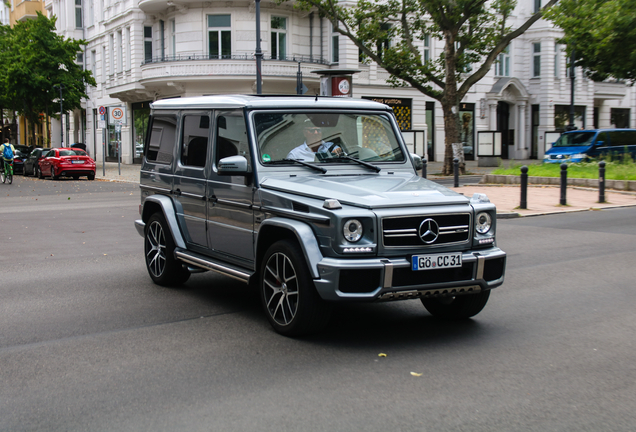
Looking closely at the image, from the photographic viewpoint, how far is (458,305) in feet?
19.2

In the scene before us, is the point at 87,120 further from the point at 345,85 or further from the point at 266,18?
the point at 345,85

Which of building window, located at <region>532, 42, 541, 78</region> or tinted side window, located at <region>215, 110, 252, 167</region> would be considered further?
building window, located at <region>532, 42, 541, 78</region>

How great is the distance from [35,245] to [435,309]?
7.17m

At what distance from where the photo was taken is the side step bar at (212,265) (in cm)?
593

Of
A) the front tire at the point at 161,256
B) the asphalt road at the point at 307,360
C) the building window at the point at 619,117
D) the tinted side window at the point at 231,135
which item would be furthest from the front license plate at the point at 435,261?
the building window at the point at 619,117

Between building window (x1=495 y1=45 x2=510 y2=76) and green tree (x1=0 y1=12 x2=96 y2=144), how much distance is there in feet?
84.4

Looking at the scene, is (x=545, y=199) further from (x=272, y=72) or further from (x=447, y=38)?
(x=272, y=72)

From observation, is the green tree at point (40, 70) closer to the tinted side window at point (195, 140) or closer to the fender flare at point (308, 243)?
the tinted side window at point (195, 140)

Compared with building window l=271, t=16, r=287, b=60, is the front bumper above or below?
below

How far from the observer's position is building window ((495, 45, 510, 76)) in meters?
45.2

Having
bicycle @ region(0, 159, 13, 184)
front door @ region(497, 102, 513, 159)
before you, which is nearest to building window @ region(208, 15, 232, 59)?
bicycle @ region(0, 159, 13, 184)

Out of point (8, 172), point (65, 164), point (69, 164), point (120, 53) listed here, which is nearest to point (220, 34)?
point (69, 164)

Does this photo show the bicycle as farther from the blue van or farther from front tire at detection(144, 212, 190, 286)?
front tire at detection(144, 212, 190, 286)

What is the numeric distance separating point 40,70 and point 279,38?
662 inches
